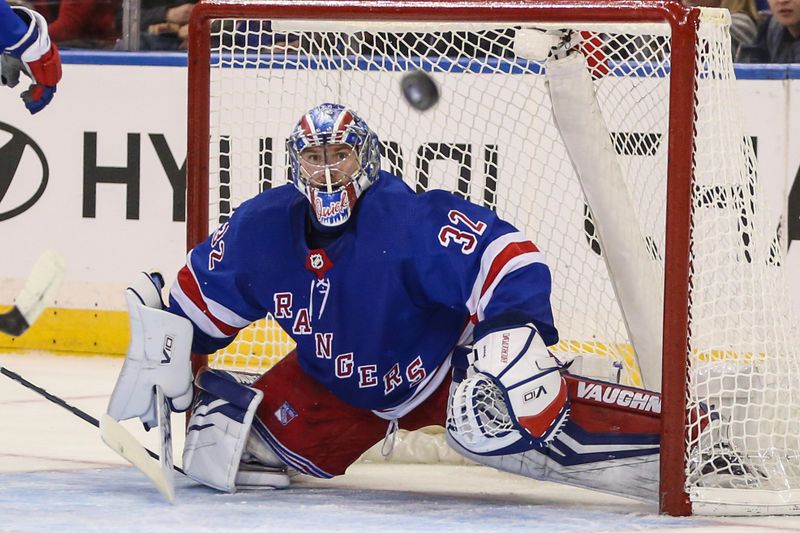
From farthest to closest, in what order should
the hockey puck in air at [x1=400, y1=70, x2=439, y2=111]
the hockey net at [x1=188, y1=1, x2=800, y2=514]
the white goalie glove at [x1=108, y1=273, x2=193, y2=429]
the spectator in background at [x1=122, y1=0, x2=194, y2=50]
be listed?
the spectator in background at [x1=122, y1=0, x2=194, y2=50], the hockey puck in air at [x1=400, y1=70, x2=439, y2=111], the white goalie glove at [x1=108, y1=273, x2=193, y2=429], the hockey net at [x1=188, y1=1, x2=800, y2=514]

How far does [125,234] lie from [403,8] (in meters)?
2.68

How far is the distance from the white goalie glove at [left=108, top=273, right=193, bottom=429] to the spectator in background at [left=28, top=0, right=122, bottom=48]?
265cm

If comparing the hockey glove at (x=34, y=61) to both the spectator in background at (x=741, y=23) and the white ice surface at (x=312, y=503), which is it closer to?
the white ice surface at (x=312, y=503)

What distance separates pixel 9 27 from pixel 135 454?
1089mm

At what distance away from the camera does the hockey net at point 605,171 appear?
319cm

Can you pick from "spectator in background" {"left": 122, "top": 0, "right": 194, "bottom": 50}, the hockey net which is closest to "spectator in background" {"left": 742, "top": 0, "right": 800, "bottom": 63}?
the hockey net

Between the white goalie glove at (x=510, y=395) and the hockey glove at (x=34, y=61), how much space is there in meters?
1.32

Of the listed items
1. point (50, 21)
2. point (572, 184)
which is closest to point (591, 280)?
point (572, 184)

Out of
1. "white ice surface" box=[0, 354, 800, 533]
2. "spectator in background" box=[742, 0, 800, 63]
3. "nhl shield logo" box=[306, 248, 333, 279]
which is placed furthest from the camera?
"spectator in background" box=[742, 0, 800, 63]

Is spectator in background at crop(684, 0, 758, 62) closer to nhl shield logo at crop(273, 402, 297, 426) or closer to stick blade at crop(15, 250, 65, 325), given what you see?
nhl shield logo at crop(273, 402, 297, 426)

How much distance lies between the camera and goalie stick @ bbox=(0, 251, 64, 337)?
137 inches

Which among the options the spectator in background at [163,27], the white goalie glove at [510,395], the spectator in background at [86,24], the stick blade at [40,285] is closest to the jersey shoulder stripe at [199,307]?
the stick blade at [40,285]

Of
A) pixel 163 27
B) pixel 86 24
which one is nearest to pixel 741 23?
pixel 163 27

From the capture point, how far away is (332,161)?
330cm
